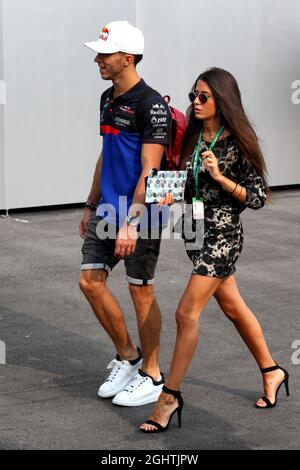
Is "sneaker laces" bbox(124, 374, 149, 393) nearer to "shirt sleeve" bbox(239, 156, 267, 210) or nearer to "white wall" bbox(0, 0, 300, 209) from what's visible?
"shirt sleeve" bbox(239, 156, 267, 210)

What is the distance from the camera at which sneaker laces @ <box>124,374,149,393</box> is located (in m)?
5.88

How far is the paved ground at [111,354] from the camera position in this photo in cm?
539

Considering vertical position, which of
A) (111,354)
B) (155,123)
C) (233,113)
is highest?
(233,113)

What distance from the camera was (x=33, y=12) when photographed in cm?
1093

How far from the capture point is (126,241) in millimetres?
5574

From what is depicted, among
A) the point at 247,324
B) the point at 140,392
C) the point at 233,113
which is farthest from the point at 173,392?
the point at 233,113

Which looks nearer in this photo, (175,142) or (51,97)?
(175,142)

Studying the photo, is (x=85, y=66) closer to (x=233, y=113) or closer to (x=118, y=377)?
(x=118, y=377)

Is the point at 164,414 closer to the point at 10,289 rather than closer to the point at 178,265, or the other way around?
the point at 10,289

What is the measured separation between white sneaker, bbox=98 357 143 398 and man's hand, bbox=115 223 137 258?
791 mm

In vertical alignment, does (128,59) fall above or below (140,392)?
above

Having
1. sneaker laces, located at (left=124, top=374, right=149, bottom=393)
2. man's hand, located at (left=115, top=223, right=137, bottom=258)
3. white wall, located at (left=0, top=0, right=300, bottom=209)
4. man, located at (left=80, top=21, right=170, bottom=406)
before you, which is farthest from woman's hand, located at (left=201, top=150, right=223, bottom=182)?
white wall, located at (left=0, top=0, right=300, bottom=209)

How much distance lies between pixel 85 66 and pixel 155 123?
590 centimetres

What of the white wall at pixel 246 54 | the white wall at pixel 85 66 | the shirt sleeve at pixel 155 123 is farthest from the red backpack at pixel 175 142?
the white wall at pixel 246 54
